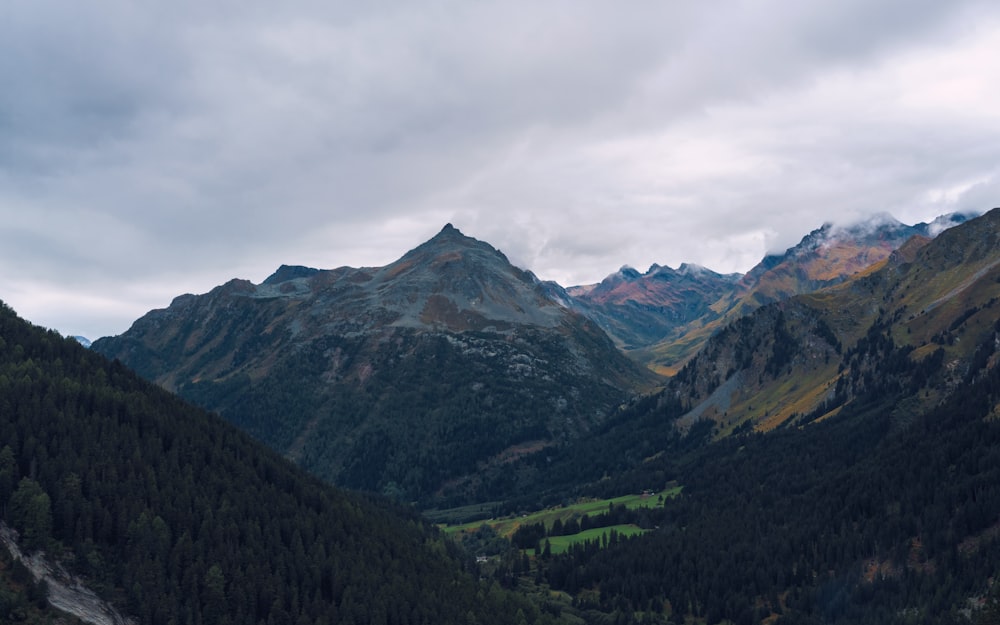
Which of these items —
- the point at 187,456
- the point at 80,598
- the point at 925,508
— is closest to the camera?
the point at 80,598

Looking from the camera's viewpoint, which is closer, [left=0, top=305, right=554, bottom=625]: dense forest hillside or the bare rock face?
the bare rock face

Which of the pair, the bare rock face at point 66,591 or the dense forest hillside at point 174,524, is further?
the dense forest hillside at point 174,524

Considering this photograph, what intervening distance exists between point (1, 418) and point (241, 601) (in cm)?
6275

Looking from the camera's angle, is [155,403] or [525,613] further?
[155,403]

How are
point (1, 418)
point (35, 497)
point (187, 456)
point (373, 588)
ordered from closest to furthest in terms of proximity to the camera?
1. point (35, 497)
2. point (1, 418)
3. point (373, 588)
4. point (187, 456)

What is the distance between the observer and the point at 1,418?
14588 cm

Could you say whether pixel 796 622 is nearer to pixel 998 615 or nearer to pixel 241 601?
pixel 998 615

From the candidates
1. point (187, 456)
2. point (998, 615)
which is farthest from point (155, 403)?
point (998, 615)

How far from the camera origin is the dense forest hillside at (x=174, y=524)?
402 feet

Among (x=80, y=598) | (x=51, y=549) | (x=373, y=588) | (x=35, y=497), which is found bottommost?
A: (x=373, y=588)

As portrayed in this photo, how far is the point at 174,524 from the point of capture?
147m

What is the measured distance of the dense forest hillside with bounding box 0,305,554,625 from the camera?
122438 millimetres

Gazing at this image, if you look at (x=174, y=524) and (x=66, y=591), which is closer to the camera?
(x=66, y=591)

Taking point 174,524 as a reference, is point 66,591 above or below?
below
